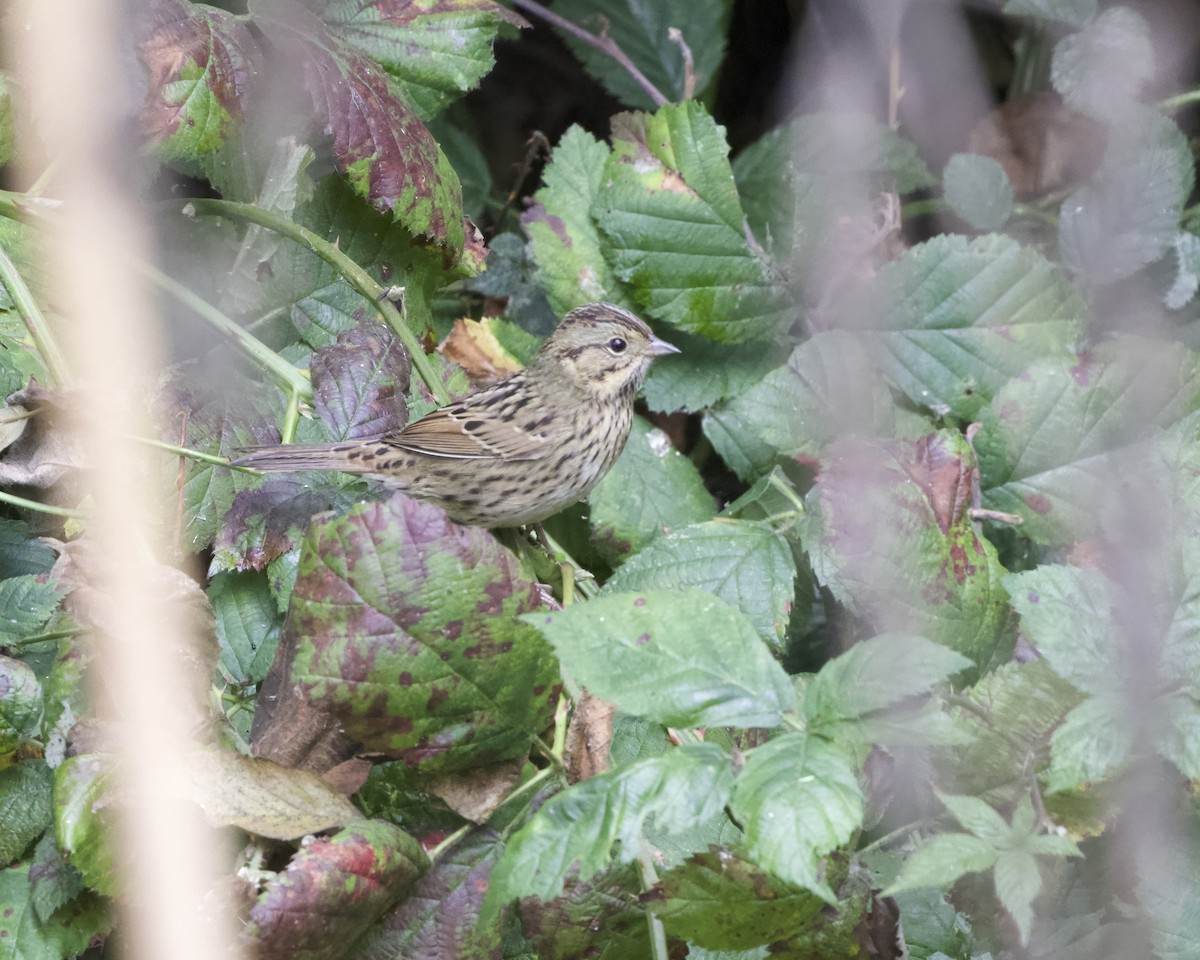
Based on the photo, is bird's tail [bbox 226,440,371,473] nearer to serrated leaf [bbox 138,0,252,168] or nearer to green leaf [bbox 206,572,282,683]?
green leaf [bbox 206,572,282,683]

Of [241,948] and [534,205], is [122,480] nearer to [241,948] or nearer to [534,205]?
[241,948]

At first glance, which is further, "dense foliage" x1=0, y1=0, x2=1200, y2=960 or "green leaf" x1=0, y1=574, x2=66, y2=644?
"green leaf" x1=0, y1=574, x2=66, y2=644

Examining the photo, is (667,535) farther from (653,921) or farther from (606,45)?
(606,45)

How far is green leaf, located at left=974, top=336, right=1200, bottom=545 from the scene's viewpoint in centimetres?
254

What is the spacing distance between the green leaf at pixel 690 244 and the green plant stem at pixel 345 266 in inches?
24.8

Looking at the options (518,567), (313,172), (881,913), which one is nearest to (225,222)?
(313,172)

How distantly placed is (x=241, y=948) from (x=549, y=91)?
3300 mm

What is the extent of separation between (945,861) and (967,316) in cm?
187

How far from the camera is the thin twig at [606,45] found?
346cm

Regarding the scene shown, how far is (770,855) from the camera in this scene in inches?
53.7

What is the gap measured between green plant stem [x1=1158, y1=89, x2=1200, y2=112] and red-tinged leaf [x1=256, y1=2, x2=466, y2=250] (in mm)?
1992

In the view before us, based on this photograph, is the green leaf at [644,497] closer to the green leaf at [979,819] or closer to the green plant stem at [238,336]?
the green plant stem at [238,336]

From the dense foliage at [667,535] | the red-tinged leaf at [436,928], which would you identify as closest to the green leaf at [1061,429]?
the dense foliage at [667,535]

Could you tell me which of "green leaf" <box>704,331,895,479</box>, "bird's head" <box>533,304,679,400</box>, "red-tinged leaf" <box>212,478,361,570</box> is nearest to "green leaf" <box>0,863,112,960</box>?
"red-tinged leaf" <box>212,478,361,570</box>
